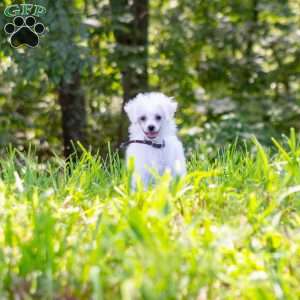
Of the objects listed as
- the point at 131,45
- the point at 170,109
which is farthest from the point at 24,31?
the point at 170,109

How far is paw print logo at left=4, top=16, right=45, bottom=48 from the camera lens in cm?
639

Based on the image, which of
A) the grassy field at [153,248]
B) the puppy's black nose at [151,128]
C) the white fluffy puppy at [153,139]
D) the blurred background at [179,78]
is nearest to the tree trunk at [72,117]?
the blurred background at [179,78]

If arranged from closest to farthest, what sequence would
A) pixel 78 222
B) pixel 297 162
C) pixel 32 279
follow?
pixel 32 279 → pixel 78 222 → pixel 297 162

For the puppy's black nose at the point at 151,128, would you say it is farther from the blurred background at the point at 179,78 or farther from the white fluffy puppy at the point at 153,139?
the blurred background at the point at 179,78

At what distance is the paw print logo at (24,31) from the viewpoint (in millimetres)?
6393

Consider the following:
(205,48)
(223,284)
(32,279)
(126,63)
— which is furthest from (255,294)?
(205,48)

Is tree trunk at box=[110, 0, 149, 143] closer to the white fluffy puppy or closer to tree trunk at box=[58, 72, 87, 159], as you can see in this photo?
tree trunk at box=[58, 72, 87, 159]

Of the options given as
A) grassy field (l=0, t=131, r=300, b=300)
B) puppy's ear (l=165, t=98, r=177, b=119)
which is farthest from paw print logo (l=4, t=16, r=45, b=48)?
grassy field (l=0, t=131, r=300, b=300)

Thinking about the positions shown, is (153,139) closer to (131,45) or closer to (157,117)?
(157,117)

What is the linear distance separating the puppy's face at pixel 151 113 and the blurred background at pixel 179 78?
348 cm

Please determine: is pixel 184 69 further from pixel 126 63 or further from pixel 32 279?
pixel 32 279

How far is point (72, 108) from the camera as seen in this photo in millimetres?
9258

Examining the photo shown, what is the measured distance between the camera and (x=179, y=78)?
9781 millimetres

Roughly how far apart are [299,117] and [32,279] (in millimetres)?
8232
